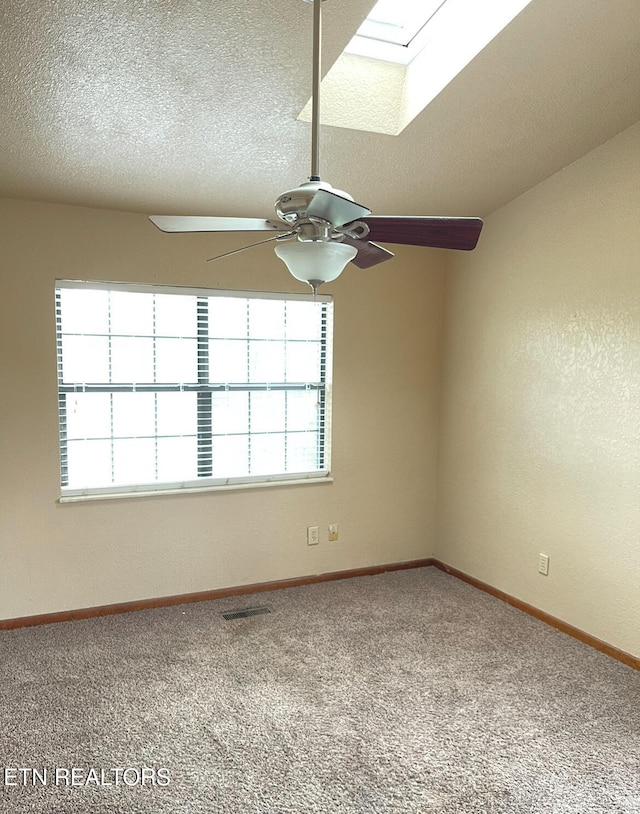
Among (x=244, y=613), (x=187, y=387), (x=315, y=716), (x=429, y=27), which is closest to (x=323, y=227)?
(x=429, y=27)

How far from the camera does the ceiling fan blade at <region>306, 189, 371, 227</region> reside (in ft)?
4.01

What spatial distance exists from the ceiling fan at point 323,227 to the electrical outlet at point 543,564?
2153 millimetres

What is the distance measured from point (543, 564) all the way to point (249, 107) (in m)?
2.70

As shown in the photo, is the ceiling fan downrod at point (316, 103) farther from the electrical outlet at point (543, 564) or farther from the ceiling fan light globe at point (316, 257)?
the electrical outlet at point (543, 564)

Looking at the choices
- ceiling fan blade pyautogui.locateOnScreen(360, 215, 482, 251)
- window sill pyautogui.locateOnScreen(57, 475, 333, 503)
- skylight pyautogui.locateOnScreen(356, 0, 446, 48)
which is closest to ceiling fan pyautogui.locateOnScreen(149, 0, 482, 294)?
ceiling fan blade pyautogui.locateOnScreen(360, 215, 482, 251)

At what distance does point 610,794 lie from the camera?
5.82 feet

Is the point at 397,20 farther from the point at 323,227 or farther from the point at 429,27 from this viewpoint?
the point at 323,227

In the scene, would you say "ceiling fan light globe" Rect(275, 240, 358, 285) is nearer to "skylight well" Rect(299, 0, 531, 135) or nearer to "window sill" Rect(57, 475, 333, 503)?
"skylight well" Rect(299, 0, 531, 135)

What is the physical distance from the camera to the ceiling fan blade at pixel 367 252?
1550mm

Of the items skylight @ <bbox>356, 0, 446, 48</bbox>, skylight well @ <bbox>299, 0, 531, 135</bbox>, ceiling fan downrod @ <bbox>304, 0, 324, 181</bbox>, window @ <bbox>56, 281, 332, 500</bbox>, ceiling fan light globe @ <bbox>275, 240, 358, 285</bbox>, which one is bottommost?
window @ <bbox>56, 281, 332, 500</bbox>

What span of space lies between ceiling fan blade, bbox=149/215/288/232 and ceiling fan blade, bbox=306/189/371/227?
0.17 meters

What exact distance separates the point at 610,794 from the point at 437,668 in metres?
0.86

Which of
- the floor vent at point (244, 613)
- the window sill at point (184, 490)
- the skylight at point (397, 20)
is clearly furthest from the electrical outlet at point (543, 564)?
the skylight at point (397, 20)

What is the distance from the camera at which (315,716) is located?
2.17 metres
